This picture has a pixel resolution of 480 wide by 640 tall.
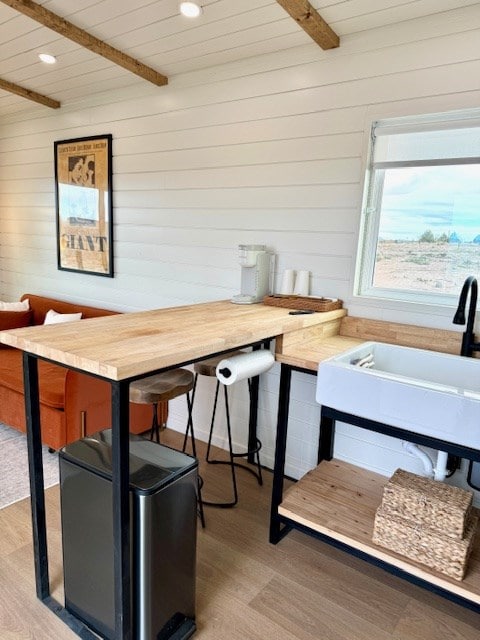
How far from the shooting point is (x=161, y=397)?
76.6 inches

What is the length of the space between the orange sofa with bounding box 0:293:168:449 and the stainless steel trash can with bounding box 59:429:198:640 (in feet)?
2.89

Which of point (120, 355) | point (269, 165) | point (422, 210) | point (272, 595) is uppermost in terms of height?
point (269, 165)

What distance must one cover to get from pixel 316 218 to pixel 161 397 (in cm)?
128

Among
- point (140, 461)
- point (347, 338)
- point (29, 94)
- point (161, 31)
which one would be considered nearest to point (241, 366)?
point (140, 461)

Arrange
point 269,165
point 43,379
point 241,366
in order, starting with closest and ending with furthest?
1. point 241,366
2. point 269,165
3. point 43,379

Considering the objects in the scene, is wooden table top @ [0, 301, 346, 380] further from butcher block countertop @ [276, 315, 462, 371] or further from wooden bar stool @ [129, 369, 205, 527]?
wooden bar stool @ [129, 369, 205, 527]

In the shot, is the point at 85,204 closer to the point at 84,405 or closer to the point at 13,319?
the point at 13,319

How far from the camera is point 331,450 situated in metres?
2.40

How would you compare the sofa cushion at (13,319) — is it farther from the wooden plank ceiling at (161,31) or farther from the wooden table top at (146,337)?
the wooden table top at (146,337)

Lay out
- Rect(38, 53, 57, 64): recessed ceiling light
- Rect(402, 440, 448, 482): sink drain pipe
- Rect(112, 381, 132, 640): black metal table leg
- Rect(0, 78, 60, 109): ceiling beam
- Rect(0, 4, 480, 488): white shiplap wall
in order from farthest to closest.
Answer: Rect(0, 78, 60, 109): ceiling beam < Rect(38, 53, 57, 64): recessed ceiling light < Rect(0, 4, 480, 488): white shiplap wall < Rect(402, 440, 448, 482): sink drain pipe < Rect(112, 381, 132, 640): black metal table leg

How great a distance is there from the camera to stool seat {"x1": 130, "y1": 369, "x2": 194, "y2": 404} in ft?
6.32

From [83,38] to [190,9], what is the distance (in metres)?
0.73

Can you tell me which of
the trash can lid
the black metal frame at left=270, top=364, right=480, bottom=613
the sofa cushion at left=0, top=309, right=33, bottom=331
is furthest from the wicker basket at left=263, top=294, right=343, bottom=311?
the sofa cushion at left=0, top=309, right=33, bottom=331

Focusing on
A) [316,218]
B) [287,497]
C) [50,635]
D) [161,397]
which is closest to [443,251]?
[316,218]
